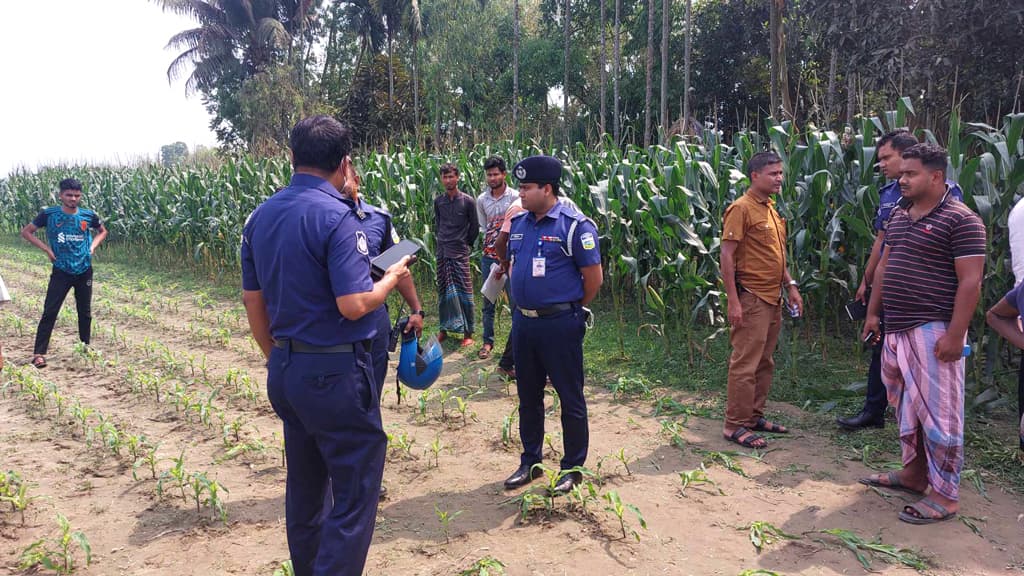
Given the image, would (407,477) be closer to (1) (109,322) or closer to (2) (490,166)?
(2) (490,166)

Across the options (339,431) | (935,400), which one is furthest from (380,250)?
(935,400)

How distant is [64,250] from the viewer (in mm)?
7492

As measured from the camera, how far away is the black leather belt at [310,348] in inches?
103

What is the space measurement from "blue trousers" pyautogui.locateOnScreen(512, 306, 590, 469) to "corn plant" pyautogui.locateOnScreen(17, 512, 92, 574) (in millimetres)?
2332

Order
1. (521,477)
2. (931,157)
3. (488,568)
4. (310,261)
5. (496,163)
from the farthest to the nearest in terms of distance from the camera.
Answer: (496,163) → (521,477) → (931,157) → (488,568) → (310,261)

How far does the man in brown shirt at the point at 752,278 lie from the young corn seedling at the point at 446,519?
2133 mm

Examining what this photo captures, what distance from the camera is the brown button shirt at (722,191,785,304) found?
4.72 m

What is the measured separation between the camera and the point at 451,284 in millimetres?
7723

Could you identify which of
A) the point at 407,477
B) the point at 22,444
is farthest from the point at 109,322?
the point at 407,477

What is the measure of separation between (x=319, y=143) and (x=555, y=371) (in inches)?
74.9

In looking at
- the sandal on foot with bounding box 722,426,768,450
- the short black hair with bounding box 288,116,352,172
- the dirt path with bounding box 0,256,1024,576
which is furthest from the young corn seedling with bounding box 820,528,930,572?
the short black hair with bounding box 288,116,352,172

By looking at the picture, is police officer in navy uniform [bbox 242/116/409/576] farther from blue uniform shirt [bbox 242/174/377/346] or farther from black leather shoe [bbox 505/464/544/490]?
black leather shoe [bbox 505/464/544/490]

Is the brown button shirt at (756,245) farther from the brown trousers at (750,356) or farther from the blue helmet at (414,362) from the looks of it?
the blue helmet at (414,362)

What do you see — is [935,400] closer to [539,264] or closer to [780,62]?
[539,264]
